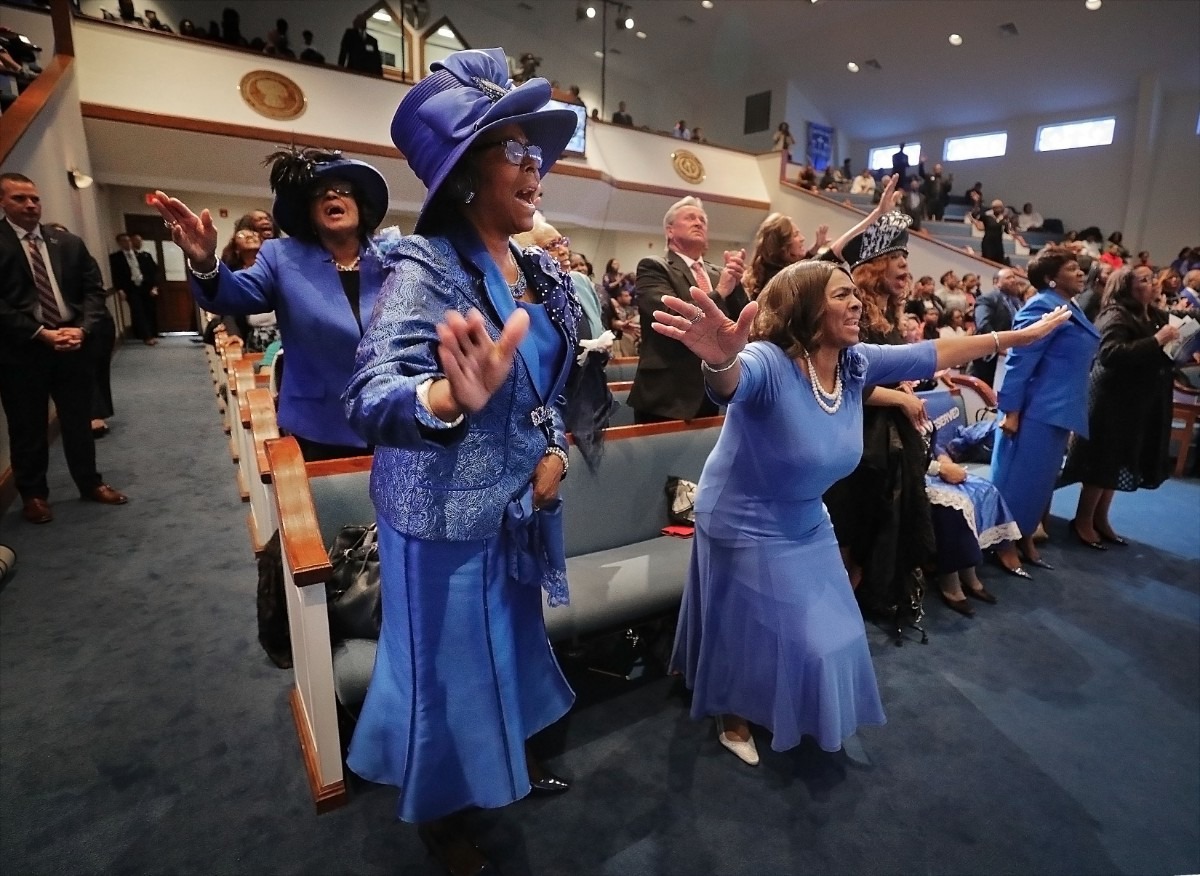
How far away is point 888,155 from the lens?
17.0m

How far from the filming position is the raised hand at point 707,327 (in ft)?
4.38

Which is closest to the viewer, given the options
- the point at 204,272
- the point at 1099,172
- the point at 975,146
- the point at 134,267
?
the point at 204,272

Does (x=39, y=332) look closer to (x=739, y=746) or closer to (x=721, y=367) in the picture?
(x=721, y=367)

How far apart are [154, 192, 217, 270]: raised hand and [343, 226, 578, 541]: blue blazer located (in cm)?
99

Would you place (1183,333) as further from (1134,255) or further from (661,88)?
(661,88)

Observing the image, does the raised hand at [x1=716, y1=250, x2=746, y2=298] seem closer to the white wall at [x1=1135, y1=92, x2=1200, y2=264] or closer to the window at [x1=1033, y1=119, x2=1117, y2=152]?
the white wall at [x1=1135, y1=92, x2=1200, y2=264]

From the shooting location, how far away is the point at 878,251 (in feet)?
8.03

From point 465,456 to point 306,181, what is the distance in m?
Result: 1.39

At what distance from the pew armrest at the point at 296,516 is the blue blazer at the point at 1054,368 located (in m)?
3.20

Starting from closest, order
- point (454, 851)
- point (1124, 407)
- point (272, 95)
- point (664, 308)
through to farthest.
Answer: point (454, 851) → point (664, 308) → point (1124, 407) → point (272, 95)

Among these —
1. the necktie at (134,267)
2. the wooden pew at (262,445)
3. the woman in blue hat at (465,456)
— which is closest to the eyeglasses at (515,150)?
the woman in blue hat at (465,456)

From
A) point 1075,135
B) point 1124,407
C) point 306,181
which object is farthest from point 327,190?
point 1075,135

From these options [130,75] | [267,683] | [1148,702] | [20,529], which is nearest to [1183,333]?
[1148,702]

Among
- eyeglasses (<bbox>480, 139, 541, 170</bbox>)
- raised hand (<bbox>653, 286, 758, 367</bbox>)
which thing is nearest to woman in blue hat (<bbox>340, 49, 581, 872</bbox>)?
eyeglasses (<bbox>480, 139, 541, 170</bbox>)
